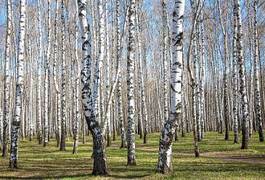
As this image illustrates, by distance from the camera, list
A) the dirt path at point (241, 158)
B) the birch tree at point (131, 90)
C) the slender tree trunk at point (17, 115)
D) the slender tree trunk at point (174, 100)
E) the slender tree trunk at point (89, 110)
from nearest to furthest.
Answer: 1. the slender tree trunk at point (174, 100)
2. the slender tree trunk at point (89, 110)
3. the birch tree at point (131, 90)
4. the slender tree trunk at point (17, 115)
5. the dirt path at point (241, 158)

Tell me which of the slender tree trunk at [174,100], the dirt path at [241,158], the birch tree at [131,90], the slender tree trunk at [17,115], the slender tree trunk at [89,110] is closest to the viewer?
the slender tree trunk at [174,100]

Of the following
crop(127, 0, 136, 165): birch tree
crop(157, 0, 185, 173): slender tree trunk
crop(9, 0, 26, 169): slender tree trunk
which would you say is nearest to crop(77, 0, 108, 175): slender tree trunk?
crop(157, 0, 185, 173): slender tree trunk

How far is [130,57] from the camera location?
16.9 meters

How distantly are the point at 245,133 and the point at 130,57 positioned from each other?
9.34 m

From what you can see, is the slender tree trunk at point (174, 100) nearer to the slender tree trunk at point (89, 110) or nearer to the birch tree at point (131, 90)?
the slender tree trunk at point (89, 110)

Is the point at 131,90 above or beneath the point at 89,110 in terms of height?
above

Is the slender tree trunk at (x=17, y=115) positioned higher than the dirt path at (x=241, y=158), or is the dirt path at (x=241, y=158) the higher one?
the slender tree trunk at (x=17, y=115)

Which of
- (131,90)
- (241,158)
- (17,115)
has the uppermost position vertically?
(131,90)

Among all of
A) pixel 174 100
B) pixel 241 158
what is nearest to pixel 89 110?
pixel 174 100

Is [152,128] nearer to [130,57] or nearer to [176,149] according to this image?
[176,149]

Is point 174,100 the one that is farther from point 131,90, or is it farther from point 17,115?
point 17,115

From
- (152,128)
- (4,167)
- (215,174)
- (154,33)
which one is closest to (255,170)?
(215,174)

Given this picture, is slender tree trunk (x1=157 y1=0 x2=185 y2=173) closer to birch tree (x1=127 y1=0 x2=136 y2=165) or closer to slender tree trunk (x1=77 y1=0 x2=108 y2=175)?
slender tree trunk (x1=77 y1=0 x2=108 y2=175)

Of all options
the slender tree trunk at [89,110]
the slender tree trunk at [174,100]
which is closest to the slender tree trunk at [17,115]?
the slender tree trunk at [89,110]
